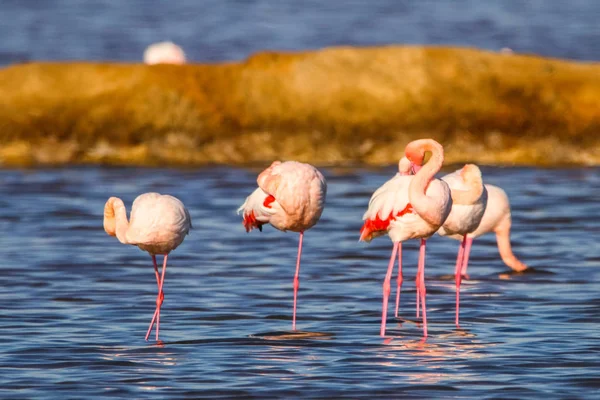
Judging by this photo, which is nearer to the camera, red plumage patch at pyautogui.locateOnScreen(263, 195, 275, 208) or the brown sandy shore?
red plumage patch at pyautogui.locateOnScreen(263, 195, 275, 208)

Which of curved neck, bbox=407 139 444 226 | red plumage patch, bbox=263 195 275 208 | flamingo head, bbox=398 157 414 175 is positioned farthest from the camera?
flamingo head, bbox=398 157 414 175

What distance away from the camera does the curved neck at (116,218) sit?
939 cm

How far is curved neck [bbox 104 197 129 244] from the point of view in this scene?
939 centimetres

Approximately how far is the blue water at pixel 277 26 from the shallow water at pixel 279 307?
16991 millimetres

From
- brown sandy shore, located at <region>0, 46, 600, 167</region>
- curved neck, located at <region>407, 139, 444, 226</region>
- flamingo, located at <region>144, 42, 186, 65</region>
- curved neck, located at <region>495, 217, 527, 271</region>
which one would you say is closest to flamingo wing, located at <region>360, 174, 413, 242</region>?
curved neck, located at <region>407, 139, 444, 226</region>

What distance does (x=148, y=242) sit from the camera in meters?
9.30

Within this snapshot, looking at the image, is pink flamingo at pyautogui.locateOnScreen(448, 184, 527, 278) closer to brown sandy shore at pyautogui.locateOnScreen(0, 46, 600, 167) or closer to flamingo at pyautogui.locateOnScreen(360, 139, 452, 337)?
flamingo at pyautogui.locateOnScreen(360, 139, 452, 337)

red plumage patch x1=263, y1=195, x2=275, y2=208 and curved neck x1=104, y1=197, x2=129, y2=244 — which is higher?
red plumage patch x1=263, y1=195, x2=275, y2=208

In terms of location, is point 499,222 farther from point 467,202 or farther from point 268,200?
point 268,200

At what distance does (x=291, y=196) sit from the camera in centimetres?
983

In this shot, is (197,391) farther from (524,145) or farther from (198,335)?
(524,145)

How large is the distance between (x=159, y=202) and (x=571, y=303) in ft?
11.3

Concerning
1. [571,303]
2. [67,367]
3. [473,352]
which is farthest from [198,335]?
[571,303]

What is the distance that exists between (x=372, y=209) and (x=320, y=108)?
9.31 m
